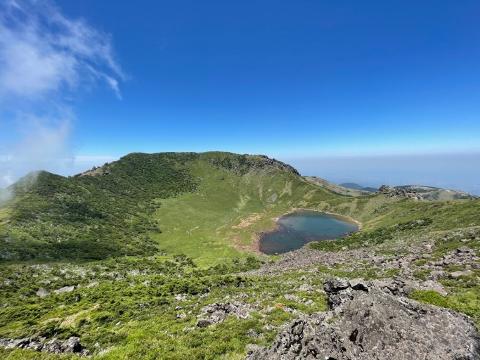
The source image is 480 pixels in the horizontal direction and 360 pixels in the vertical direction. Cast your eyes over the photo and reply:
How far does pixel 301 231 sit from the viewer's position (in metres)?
122

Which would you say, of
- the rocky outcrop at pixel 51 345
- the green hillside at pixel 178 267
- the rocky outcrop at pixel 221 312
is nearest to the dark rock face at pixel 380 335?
the green hillside at pixel 178 267

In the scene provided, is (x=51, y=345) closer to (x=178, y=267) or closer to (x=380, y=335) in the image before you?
(x=380, y=335)

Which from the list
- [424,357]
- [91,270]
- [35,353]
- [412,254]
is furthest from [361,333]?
[91,270]

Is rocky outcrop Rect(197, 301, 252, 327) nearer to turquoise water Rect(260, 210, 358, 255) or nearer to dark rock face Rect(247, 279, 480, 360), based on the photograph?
dark rock face Rect(247, 279, 480, 360)

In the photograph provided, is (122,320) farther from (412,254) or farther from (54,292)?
(412,254)

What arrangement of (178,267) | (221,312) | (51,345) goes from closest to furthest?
(51,345)
(221,312)
(178,267)

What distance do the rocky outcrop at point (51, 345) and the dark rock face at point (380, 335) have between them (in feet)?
56.3

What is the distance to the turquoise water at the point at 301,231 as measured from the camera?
4038 inches

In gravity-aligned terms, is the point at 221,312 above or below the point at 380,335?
below

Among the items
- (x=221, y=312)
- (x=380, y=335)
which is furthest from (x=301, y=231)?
(x=380, y=335)

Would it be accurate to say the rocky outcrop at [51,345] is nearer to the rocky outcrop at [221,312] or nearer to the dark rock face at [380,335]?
the rocky outcrop at [221,312]

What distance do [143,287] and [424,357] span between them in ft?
136

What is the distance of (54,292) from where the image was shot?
52.6 m

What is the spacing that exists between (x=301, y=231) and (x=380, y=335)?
360 feet
